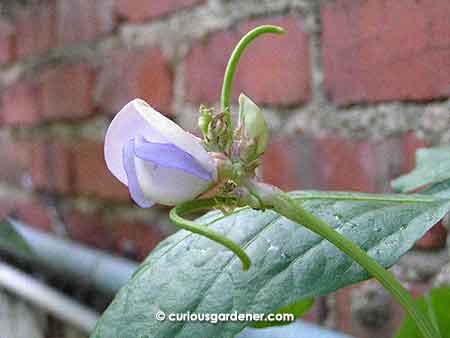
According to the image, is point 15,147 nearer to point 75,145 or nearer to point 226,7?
point 75,145

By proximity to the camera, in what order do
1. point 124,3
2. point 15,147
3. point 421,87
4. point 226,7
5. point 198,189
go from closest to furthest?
point 198,189 → point 421,87 → point 226,7 → point 124,3 → point 15,147

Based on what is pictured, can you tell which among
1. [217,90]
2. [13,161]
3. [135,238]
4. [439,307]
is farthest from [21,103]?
[439,307]

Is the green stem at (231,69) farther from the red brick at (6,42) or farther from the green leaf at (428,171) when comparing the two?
the red brick at (6,42)

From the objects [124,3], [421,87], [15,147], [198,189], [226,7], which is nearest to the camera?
[198,189]

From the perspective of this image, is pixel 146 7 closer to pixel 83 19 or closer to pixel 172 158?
pixel 83 19

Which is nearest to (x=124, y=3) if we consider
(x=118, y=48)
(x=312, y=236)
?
(x=118, y=48)

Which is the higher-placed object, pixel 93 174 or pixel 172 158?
pixel 93 174
